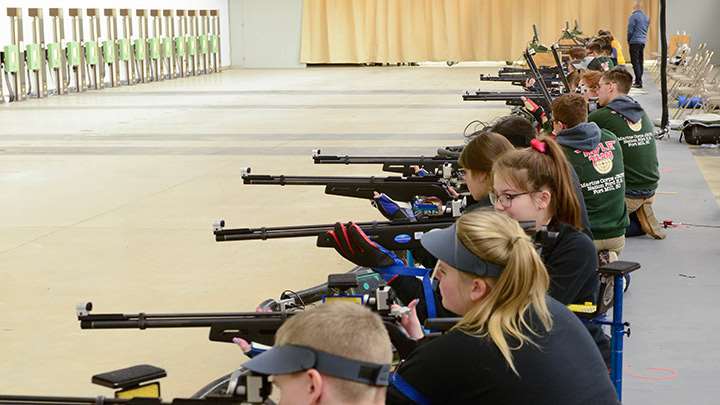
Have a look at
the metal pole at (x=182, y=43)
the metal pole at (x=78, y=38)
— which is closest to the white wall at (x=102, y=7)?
the metal pole at (x=78, y=38)

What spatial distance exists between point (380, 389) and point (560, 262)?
80.5 inches

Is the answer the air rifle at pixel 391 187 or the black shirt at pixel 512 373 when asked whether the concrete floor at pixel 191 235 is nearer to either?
the air rifle at pixel 391 187

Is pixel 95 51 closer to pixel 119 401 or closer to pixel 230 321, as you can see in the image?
pixel 230 321

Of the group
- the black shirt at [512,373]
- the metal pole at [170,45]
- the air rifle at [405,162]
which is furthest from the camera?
the metal pole at [170,45]

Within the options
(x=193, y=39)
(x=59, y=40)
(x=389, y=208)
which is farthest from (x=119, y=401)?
(x=193, y=39)

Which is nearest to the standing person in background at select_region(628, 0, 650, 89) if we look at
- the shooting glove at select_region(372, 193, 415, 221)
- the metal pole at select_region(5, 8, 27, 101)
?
the metal pole at select_region(5, 8, 27, 101)

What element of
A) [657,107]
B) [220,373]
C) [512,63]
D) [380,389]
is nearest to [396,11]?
[512,63]

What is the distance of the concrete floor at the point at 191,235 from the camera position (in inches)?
221

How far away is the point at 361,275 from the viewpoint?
15.0 ft

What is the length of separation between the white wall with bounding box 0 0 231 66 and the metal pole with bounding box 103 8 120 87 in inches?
5.4

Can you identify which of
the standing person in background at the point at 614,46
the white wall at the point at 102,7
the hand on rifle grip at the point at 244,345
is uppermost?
the white wall at the point at 102,7

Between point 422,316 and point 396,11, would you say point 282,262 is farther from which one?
point 396,11

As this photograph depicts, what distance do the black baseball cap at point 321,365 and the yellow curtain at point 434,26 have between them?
34.5m

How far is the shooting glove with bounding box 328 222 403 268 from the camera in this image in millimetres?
4273
